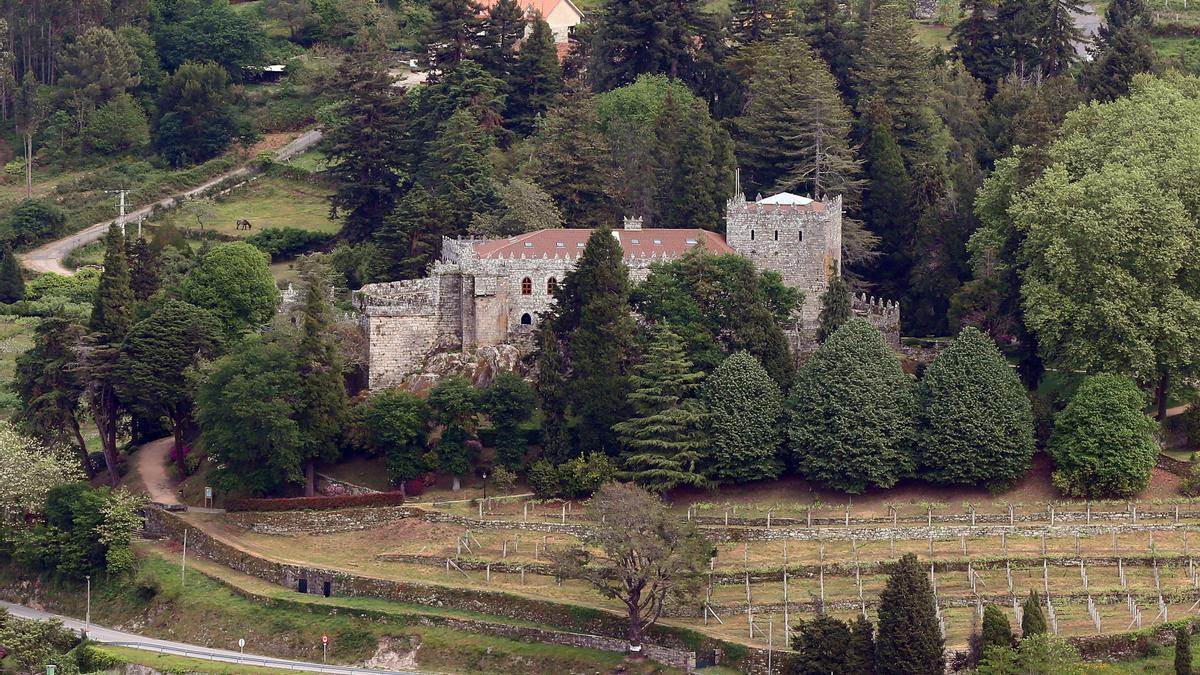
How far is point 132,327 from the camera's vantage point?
107 metres

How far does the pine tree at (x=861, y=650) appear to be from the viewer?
82.4 meters

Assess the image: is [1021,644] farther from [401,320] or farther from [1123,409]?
[401,320]

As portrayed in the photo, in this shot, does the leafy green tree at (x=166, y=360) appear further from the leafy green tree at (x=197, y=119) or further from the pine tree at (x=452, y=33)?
the leafy green tree at (x=197, y=119)

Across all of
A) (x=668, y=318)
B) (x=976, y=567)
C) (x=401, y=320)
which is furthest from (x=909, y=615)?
(x=401, y=320)

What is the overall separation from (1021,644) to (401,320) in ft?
112

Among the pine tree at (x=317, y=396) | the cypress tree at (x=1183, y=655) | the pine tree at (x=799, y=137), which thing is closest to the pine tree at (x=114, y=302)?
the pine tree at (x=317, y=396)

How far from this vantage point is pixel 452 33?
434 ft

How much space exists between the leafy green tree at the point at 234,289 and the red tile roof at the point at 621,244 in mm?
10195

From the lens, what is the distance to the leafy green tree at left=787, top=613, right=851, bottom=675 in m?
82.8

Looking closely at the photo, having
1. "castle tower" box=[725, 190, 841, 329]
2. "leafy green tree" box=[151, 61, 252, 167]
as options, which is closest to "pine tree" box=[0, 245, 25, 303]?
"leafy green tree" box=[151, 61, 252, 167]

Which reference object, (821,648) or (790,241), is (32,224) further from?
(821,648)

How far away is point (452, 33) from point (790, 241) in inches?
1273

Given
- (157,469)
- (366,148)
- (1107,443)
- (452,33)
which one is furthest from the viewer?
(452,33)

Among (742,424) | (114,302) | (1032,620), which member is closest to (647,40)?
(114,302)
